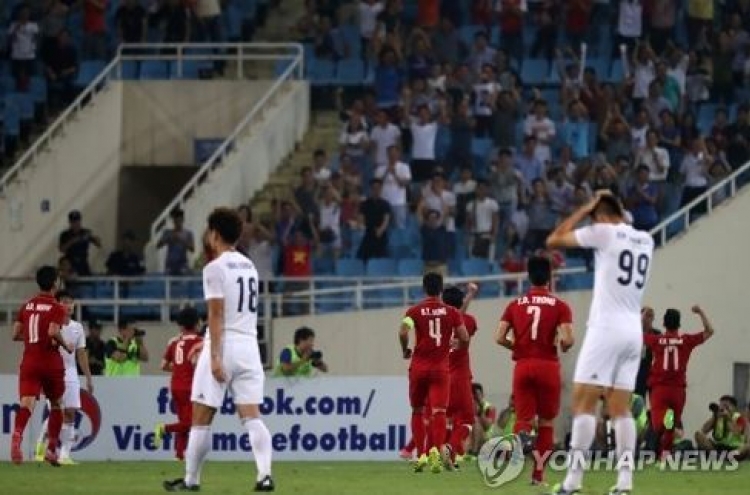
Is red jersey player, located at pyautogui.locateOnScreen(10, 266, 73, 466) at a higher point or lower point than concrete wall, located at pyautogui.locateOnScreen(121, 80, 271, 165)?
lower

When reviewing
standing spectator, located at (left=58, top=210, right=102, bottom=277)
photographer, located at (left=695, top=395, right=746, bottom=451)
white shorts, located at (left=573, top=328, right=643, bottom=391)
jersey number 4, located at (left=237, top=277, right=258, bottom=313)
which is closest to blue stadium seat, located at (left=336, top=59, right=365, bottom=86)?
standing spectator, located at (left=58, top=210, right=102, bottom=277)

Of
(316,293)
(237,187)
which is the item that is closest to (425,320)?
(316,293)

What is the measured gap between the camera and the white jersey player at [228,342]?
19250 mm

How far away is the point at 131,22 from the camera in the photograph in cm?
3997

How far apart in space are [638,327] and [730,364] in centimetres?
1474

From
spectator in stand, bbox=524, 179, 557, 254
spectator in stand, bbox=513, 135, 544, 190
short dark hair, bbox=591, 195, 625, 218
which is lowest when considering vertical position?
short dark hair, bbox=591, 195, 625, 218

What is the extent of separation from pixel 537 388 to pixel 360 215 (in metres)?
13.6

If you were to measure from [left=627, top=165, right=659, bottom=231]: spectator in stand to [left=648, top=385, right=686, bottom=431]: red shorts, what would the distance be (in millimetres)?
7275

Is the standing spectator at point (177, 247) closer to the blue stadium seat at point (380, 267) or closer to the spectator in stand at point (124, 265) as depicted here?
the spectator in stand at point (124, 265)

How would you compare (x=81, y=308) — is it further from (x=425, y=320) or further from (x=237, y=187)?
(x=425, y=320)

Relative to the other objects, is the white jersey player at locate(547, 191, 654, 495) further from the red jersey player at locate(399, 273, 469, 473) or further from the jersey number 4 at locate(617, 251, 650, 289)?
the red jersey player at locate(399, 273, 469, 473)

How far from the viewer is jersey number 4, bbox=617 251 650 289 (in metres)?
18.8

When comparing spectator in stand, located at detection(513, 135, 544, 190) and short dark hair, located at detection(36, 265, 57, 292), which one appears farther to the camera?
spectator in stand, located at detection(513, 135, 544, 190)

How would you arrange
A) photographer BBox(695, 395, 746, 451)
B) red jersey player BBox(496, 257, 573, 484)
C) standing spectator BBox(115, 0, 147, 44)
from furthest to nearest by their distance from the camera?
standing spectator BBox(115, 0, 147, 44) → photographer BBox(695, 395, 746, 451) → red jersey player BBox(496, 257, 573, 484)
